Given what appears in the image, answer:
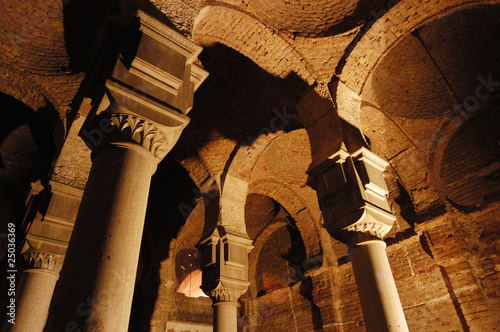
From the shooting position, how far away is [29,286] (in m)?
3.81

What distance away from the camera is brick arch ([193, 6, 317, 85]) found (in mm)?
4352

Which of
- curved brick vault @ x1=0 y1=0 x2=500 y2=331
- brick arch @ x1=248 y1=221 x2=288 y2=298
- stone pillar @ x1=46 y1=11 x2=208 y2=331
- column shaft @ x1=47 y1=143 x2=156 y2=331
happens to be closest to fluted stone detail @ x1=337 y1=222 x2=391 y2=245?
curved brick vault @ x1=0 y1=0 x2=500 y2=331

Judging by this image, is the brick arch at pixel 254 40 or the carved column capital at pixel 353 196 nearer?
the carved column capital at pixel 353 196

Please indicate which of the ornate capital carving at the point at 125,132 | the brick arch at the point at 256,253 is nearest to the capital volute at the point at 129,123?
the ornate capital carving at the point at 125,132

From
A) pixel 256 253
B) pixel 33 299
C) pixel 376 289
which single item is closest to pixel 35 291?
pixel 33 299

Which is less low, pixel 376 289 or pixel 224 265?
pixel 224 265

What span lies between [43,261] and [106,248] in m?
2.77

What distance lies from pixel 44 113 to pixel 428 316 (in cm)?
724

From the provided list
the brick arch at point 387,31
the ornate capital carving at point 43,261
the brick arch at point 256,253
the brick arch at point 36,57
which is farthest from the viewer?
the brick arch at point 256,253

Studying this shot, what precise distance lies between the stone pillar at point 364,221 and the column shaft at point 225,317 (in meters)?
2.17

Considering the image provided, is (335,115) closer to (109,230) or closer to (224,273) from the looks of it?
(224,273)

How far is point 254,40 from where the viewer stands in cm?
459

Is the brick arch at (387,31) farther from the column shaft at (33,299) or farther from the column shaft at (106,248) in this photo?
the column shaft at (33,299)

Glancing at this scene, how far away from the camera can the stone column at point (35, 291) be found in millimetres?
3535
